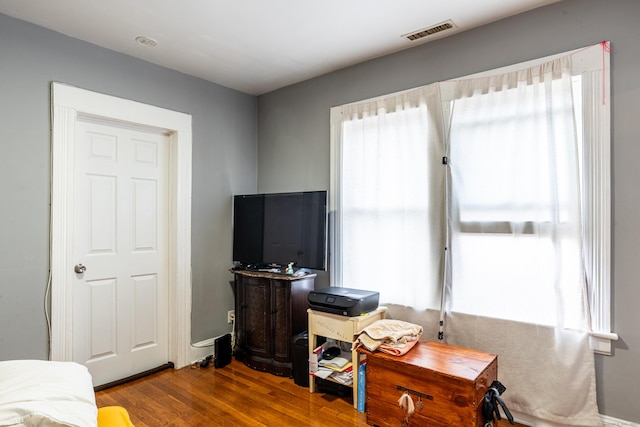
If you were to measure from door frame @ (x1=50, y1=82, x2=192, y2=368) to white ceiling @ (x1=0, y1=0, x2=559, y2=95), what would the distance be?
1.50 feet

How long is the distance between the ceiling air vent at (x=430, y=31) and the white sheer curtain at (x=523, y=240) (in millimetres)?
380

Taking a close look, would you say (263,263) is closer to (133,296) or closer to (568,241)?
(133,296)

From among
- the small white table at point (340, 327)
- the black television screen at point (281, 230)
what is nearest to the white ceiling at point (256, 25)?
the black television screen at point (281, 230)

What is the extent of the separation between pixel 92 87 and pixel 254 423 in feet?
8.73

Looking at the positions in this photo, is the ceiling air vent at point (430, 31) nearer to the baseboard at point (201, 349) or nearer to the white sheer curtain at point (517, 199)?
the white sheer curtain at point (517, 199)

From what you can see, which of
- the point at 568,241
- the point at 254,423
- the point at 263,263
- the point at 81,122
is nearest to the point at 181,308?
the point at 263,263

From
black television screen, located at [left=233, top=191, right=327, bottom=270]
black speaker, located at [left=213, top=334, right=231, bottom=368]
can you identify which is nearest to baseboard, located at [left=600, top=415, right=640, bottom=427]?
black television screen, located at [left=233, top=191, right=327, bottom=270]

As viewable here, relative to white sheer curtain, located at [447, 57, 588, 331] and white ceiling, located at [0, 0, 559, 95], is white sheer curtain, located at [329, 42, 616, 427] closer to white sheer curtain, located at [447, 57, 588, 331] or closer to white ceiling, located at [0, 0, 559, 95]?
white sheer curtain, located at [447, 57, 588, 331]

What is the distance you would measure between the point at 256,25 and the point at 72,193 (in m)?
1.78

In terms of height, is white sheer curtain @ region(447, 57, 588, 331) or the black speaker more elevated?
white sheer curtain @ region(447, 57, 588, 331)

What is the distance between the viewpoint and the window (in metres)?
2.11

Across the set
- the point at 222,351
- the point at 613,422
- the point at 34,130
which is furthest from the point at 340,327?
the point at 34,130

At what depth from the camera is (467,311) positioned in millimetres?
2488

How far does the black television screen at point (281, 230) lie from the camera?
307cm
